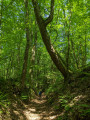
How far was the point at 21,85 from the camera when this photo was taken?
839 centimetres

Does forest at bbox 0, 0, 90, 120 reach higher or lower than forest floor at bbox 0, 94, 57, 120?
higher

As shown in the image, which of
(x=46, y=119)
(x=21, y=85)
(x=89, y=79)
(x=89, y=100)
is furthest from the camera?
(x=21, y=85)

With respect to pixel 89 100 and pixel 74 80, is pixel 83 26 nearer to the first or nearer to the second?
pixel 74 80

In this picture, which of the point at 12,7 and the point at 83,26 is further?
the point at 83,26

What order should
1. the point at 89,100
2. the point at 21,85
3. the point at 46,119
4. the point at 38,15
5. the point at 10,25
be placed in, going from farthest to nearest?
the point at 21,85 < the point at 10,25 < the point at 38,15 < the point at 46,119 < the point at 89,100

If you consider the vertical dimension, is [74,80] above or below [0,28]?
below

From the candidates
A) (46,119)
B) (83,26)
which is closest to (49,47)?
(46,119)

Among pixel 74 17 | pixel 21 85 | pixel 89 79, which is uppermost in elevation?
pixel 74 17

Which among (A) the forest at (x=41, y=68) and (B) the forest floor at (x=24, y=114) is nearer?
(B) the forest floor at (x=24, y=114)

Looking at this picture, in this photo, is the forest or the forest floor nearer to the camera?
the forest floor

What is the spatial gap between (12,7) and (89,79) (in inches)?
283

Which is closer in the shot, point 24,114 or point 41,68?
point 24,114

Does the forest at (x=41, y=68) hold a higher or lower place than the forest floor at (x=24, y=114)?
higher

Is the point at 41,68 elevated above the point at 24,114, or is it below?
above
